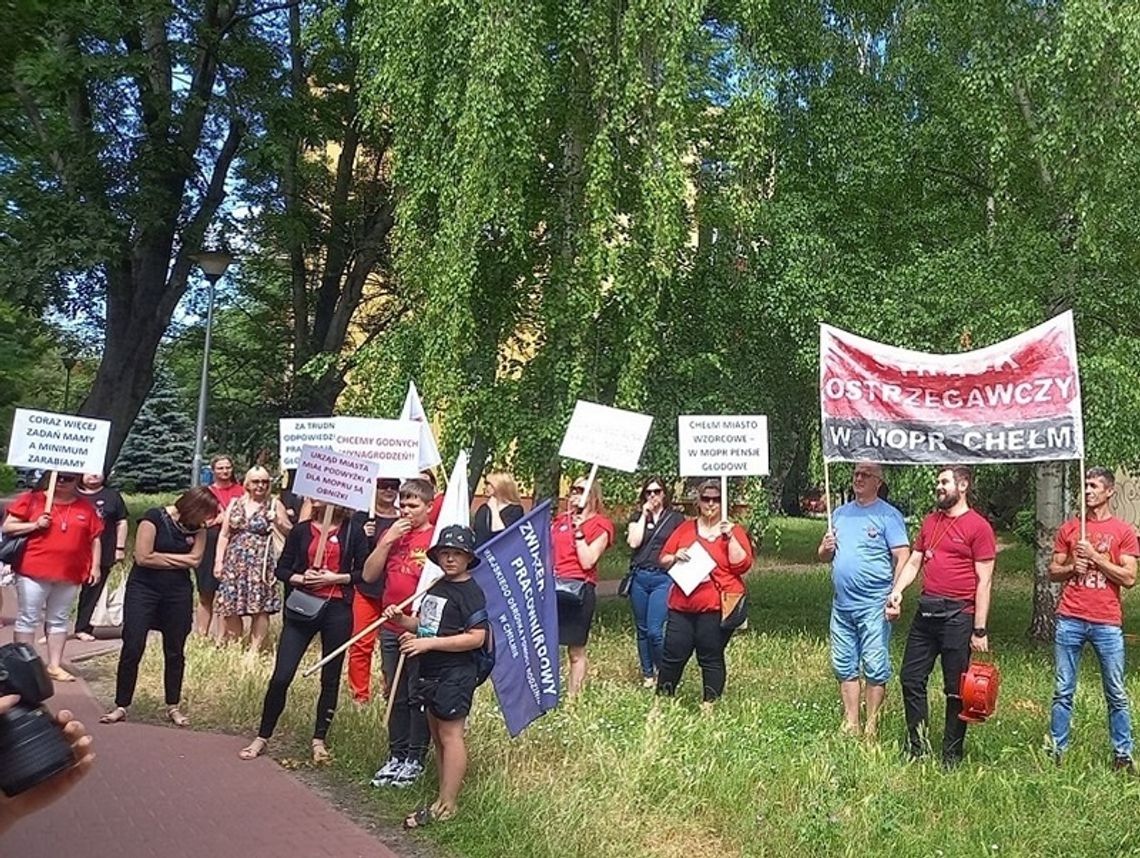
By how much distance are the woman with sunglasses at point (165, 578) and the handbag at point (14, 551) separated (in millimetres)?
1362

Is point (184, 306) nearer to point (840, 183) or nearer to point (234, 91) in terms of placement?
point (234, 91)

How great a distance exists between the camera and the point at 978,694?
7.16 m

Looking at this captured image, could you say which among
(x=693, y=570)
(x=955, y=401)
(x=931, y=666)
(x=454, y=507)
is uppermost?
(x=955, y=401)

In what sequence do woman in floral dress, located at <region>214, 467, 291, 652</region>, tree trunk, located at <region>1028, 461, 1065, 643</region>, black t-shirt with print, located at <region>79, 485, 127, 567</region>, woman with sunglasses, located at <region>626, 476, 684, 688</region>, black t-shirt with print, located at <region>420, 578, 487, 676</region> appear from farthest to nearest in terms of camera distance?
tree trunk, located at <region>1028, 461, 1065, 643</region>
black t-shirt with print, located at <region>79, 485, 127, 567</region>
woman with sunglasses, located at <region>626, 476, 684, 688</region>
woman in floral dress, located at <region>214, 467, 291, 652</region>
black t-shirt with print, located at <region>420, 578, 487, 676</region>

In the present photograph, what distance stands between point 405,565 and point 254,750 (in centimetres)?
145

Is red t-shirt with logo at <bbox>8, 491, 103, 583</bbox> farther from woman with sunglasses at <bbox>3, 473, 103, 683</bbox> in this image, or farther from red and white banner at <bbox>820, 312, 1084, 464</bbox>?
red and white banner at <bbox>820, 312, 1084, 464</bbox>

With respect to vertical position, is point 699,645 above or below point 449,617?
below

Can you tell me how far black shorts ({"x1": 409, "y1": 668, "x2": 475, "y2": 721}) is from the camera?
6258 millimetres

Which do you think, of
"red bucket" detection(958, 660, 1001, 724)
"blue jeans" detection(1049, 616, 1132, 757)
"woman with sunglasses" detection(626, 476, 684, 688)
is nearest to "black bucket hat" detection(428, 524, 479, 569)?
"red bucket" detection(958, 660, 1001, 724)

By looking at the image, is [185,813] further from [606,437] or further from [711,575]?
[606,437]

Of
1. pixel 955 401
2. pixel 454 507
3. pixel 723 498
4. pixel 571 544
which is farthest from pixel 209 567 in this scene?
pixel 955 401

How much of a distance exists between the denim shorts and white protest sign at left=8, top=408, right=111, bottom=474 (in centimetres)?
566

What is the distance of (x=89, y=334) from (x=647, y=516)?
20.6 m

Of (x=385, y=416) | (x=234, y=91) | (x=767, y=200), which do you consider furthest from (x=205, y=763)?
(x=234, y=91)
